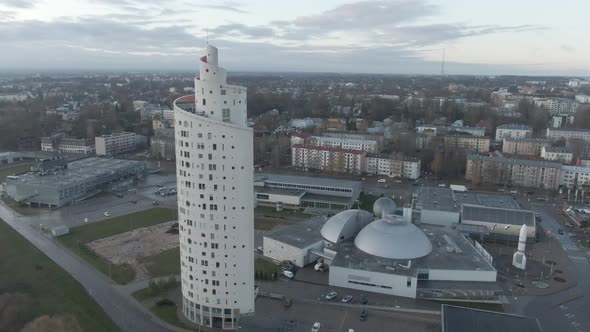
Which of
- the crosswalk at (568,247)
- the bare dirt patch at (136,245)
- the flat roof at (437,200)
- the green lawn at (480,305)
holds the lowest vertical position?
the green lawn at (480,305)

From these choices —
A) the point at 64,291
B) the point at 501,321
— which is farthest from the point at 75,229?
the point at 501,321

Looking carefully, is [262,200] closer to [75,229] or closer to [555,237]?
[75,229]

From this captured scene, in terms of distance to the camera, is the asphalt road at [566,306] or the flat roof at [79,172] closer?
the asphalt road at [566,306]

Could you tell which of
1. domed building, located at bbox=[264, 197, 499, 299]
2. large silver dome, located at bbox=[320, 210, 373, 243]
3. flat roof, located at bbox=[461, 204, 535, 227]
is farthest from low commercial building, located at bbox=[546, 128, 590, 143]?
large silver dome, located at bbox=[320, 210, 373, 243]

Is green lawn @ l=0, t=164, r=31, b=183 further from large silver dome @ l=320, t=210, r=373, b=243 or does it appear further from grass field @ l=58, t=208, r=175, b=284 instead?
large silver dome @ l=320, t=210, r=373, b=243

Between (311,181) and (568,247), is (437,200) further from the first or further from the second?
(311,181)

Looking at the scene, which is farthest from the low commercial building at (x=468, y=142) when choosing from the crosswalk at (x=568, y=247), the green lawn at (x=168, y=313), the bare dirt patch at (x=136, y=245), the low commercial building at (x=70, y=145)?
the low commercial building at (x=70, y=145)

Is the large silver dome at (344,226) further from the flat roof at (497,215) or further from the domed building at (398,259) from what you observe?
the flat roof at (497,215)
